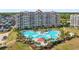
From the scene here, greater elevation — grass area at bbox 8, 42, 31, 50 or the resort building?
the resort building

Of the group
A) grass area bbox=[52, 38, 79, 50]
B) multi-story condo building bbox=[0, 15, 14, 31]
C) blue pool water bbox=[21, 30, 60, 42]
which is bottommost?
grass area bbox=[52, 38, 79, 50]

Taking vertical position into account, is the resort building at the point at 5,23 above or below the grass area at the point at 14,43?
above

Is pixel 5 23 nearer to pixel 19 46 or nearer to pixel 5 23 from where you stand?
pixel 5 23

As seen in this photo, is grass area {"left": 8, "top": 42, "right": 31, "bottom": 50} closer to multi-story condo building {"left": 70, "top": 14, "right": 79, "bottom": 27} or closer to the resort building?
the resort building

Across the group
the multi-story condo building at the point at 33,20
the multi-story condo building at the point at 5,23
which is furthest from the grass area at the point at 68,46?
the multi-story condo building at the point at 5,23

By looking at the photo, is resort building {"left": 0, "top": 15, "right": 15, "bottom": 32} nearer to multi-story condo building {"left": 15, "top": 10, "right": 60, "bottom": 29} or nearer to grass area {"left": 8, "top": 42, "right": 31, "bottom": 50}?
multi-story condo building {"left": 15, "top": 10, "right": 60, "bottom": 29}

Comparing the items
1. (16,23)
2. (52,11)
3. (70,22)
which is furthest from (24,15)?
(70,22)

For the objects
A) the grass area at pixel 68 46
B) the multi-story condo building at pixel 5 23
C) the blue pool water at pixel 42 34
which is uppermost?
the multi-story condo building at pixel 5 23

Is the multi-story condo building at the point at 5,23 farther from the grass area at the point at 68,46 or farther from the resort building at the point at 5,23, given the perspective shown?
the grass area at the point at 68,46

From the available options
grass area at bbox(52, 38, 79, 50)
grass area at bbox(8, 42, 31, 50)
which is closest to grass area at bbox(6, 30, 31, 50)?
grass area at bbox(8, 42, 31, 50)

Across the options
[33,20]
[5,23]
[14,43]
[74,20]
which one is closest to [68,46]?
[74,20]
